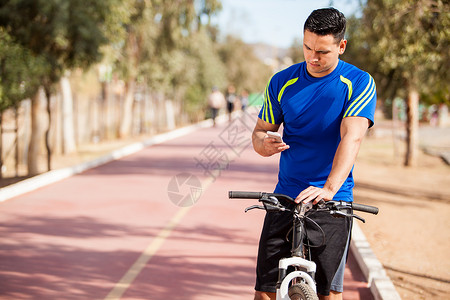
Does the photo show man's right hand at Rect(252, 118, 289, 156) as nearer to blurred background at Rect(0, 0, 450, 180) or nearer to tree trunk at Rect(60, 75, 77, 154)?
blurred background at Rect(0, 0, 450, 180)

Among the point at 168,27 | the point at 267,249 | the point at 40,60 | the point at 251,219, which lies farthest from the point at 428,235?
the point at 168,27

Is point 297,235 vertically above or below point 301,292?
above

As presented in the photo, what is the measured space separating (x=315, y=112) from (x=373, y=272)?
12.8ft

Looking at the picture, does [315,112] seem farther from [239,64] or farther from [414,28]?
[239,64]

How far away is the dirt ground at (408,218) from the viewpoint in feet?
24.2

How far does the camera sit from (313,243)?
3436 mm

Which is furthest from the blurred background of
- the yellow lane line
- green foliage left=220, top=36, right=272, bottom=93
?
green foliage left=220, top=36, right=272, bottom=93

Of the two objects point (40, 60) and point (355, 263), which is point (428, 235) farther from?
point (40, 60)

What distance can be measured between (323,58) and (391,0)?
9136 millimetres

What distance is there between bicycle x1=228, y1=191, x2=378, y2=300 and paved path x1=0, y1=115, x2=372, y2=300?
9.83 ft

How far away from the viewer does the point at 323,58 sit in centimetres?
328

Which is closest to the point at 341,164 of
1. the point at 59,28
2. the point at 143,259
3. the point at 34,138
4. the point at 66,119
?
the point at 143,259

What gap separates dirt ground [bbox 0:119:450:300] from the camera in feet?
24.2

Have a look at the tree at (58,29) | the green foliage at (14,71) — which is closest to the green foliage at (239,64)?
the tree at (58,29)
